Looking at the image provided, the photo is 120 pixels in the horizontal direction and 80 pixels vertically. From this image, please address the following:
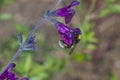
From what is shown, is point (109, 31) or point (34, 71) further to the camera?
point (109, 31)

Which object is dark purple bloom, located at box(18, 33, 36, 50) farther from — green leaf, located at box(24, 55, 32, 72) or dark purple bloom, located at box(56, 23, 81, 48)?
green leaf, located at box(24, 55, 32, 72)

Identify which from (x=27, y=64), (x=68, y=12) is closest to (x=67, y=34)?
(x=68, y=12)

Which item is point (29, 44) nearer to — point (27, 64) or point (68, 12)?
point (68, 12)

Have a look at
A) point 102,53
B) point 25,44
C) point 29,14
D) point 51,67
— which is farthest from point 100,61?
point 25,44

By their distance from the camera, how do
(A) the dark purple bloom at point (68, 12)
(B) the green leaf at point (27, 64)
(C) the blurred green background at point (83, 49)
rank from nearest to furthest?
(A) the dark purple bloom at point (68, 12), (B) the green leaf at point (27, 64), (C) the blurred green background at point (83, 49)

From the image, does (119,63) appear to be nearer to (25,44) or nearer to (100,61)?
(100,61)

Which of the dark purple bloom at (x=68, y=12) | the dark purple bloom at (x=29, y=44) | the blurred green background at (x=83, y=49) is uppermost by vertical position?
the dark purple bloom at (x=68, y=12)

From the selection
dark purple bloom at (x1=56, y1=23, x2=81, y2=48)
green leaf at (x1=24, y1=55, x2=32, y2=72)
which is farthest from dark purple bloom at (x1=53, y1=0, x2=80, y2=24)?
green leaf at (x1=24, y1=55, x2=32, y2=72)

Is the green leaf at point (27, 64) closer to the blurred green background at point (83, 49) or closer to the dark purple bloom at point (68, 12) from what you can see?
the blurred green background at point (83, 49)

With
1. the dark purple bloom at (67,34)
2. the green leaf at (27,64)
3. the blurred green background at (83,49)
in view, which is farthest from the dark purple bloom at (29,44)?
the blurred green background at (83,49)

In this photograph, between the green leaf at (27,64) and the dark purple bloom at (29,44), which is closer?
the dark purple bloom at (29,44)

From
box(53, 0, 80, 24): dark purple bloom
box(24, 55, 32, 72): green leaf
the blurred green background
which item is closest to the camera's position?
box(53, 0, 80, 24): dark purple bloom
